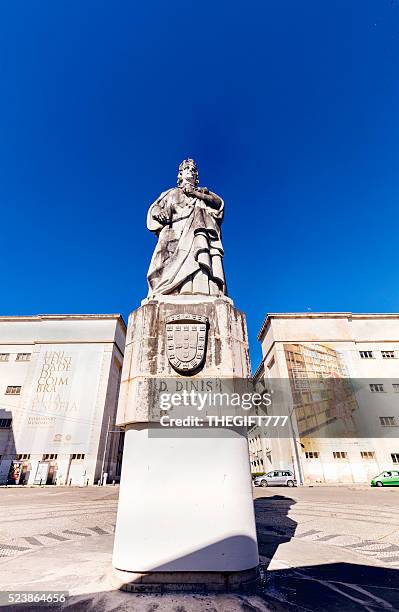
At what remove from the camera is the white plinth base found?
2.83 m

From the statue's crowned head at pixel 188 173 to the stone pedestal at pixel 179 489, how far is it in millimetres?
3689

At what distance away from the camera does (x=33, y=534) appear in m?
5.71

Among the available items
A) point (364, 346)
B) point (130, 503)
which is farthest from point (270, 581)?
point (364, 346)

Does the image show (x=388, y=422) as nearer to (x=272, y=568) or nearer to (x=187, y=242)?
(x=272, y=568)

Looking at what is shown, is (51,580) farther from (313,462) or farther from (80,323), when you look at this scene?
(80,323)

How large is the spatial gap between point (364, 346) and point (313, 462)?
14.5m

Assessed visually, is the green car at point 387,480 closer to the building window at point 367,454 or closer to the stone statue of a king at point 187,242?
the building window at point 367,454

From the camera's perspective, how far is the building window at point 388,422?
100 ft

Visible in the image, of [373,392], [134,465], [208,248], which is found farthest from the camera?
[373,392]

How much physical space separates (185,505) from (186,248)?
3.50m

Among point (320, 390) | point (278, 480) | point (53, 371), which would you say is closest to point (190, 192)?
point (278, 480)

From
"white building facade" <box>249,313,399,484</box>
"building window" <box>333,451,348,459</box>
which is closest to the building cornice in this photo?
"white building facade" <box>249,313,399,484</box>

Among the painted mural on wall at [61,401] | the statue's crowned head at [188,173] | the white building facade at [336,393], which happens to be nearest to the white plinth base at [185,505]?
the statue's crowned head at [188,173]

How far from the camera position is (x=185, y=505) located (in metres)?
3.00
